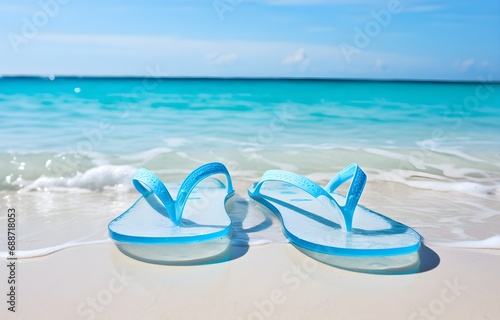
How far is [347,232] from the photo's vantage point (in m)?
2.18

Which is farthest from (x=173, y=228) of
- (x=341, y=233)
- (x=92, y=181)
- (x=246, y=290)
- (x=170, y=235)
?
(x=92, y=181)

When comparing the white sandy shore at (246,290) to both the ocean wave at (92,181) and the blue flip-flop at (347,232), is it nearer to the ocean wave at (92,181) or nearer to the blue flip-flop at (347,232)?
the blue flip-flop at (347,232)

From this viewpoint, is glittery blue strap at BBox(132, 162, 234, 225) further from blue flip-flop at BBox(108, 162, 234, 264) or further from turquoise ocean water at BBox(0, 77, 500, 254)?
turquoise ocean water at BBox(0, 77, 500, 254)

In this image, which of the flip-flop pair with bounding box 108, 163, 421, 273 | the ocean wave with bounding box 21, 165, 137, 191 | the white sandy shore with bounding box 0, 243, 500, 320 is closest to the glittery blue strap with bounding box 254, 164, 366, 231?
the flip-flop pair with bounding box 108, 163, 421, 273

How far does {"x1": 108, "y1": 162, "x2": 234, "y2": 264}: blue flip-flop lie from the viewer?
204 cm

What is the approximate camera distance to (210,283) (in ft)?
6.07

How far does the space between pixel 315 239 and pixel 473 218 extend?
4.26ft

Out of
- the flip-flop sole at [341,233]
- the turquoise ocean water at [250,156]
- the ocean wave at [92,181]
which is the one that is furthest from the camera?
the ocean wave at [92,181]

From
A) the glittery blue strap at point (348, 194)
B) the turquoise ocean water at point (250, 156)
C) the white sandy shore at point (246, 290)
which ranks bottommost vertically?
the turquoise ocean water at point (250, 156)

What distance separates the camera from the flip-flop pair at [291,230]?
78.7 inches

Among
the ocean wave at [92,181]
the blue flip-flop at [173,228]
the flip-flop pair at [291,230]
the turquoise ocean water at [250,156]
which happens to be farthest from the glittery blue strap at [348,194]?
the ocean wave at [92,181]

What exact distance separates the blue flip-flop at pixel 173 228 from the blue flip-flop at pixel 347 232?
0.35 m

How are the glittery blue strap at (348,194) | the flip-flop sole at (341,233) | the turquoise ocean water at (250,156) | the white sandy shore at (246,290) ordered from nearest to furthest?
the white sandy shore at (246,290) → the flip-flop sole at (341,233) → the glittery blue strap at (348,194) → the turquoise ocean water at (250,156)

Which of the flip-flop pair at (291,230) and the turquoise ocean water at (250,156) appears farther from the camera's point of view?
the turquoise ocean water at (250,156)
